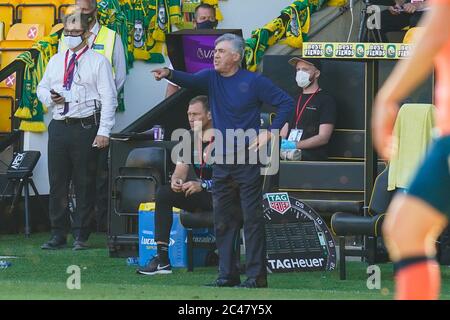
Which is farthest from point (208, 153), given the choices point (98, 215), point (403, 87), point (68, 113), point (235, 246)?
point (403, 87)

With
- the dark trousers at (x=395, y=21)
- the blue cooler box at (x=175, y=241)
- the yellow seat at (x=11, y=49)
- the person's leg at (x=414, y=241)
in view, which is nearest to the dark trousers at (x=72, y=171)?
the blue cooler box at (x=175, y=241)

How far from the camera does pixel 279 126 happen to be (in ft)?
34.2

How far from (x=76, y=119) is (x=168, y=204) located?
2503mm

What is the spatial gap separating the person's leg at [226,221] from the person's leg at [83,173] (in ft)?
12.0

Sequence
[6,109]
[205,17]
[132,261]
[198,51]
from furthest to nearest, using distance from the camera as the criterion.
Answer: [6,109] < [205,17] < [198,51] < [132,261]

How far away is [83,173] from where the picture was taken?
45.5 feet

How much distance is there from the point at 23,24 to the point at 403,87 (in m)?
12.7

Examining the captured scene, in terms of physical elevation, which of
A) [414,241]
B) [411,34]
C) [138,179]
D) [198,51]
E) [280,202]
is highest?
[411,34]

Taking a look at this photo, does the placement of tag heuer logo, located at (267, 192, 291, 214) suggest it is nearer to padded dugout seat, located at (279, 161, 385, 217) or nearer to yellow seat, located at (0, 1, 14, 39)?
padded dugout seat, located at (279, 161, 385, 217)

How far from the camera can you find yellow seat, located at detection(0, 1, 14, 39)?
17562mm

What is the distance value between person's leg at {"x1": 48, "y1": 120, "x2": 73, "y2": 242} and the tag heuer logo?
2821 mm

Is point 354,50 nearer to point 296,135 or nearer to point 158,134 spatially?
point 296,135

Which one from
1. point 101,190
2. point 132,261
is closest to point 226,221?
point 132,261

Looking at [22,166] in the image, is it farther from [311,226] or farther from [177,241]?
[311,226]
